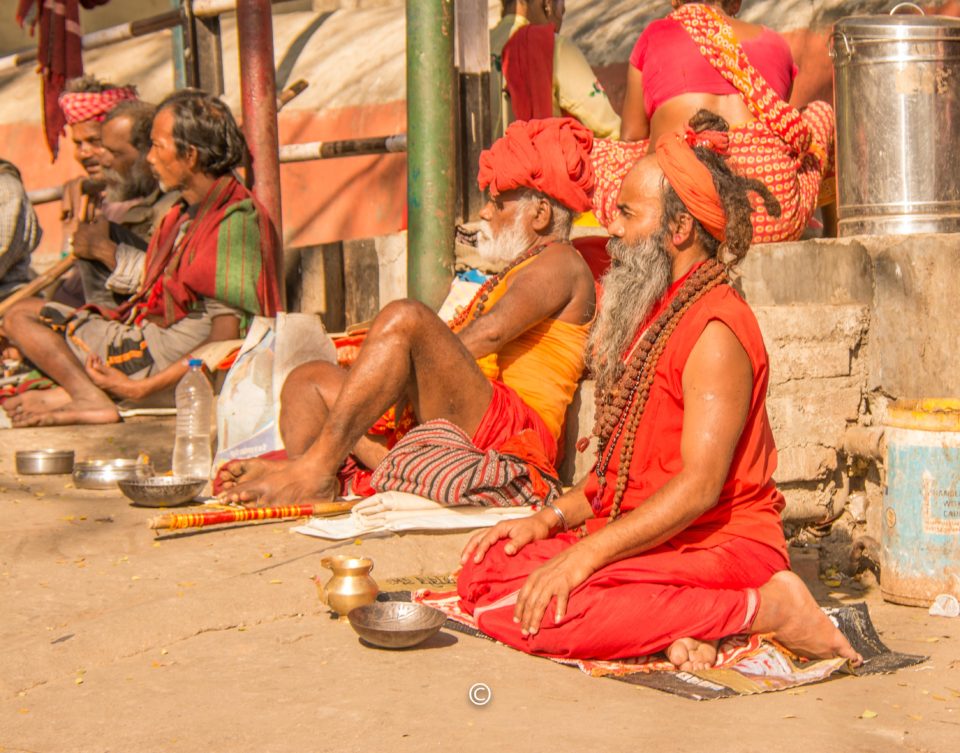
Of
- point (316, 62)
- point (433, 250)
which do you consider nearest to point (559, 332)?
point (433, 250)

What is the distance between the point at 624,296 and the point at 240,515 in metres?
1.67

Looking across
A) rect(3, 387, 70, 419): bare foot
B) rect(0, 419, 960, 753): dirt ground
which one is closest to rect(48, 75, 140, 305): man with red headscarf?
rect(3, 387, 70, 419): bare foot

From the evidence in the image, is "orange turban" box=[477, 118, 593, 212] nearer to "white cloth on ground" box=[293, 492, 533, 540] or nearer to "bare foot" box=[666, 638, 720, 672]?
Result: "white cloth on ground" box=[293, 492, 533, 540]

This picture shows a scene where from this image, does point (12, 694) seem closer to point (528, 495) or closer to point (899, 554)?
point (528, 495)

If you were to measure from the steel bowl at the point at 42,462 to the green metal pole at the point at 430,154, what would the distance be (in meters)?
1.62

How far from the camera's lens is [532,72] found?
275 inches

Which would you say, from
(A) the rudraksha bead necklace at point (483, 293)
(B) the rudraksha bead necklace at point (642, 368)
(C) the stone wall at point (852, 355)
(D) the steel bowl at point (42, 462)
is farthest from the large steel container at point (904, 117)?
(D) the steel bowl at point (42, 462)

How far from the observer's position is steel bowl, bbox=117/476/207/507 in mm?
5125

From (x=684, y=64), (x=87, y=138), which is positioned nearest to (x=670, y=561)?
(x=684, y=64)

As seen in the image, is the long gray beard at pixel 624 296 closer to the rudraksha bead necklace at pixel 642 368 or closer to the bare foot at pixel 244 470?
the rudraksha bead necklace at pixel 642 368

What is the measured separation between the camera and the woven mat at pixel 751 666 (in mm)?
3324

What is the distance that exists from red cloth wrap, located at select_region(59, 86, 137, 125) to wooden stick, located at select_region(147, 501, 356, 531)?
3717 millimetres

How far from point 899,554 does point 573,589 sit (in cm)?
131

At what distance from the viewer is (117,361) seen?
675 cm
